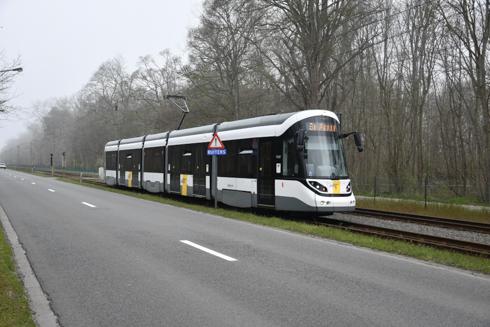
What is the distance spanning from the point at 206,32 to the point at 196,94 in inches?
219

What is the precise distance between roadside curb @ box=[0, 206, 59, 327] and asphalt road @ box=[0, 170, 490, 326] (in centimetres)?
11

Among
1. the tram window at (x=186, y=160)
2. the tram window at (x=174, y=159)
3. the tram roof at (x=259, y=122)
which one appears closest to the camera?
the tram roof at (x=259, y=122)

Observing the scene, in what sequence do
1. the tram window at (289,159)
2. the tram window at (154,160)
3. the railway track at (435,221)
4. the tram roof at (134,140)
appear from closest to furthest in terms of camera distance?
the railway track at (435,221) → the tram window at (289,159) → the tram window at (154,160) → the tram roof at (134,140)

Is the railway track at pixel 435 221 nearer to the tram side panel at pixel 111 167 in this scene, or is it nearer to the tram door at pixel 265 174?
the tram door at pixel 265 174

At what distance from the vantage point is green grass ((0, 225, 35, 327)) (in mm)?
5102

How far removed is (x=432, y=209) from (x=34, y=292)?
17401 millimetres

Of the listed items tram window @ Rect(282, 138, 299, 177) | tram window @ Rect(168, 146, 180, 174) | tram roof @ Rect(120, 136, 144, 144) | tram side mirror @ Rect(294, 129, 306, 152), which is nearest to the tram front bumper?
tram window @ Rect(282, 138, 299, 177)

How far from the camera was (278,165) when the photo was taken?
50.0 ft

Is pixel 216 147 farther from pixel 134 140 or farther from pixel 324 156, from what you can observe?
pixel 134 140

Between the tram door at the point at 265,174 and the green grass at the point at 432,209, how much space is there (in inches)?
281

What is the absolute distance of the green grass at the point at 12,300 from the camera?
510 centimetres

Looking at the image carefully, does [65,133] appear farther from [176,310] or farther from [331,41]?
[176,310]

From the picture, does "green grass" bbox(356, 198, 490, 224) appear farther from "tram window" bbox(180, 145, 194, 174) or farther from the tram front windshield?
"tram window" bbox(180, 145, 194, 174)

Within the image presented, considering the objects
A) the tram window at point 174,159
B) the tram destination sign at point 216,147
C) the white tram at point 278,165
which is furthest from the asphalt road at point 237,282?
the tram window at point 174,159
